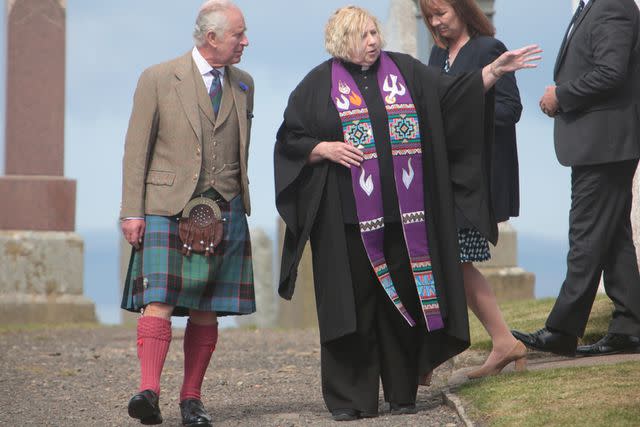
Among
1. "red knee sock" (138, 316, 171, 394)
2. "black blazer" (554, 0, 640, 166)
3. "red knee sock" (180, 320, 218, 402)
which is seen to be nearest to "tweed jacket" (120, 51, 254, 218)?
"red knee sock" (138, 316, 171, 394)

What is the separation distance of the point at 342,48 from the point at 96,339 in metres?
6.47

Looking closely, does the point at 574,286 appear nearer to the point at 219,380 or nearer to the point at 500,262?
the point at 219,380

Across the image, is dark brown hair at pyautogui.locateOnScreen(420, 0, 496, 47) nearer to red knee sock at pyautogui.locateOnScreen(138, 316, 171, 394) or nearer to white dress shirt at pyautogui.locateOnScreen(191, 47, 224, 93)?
white dress shirt at pyautogui.locateOnScreen(191, 47, 224, 93)

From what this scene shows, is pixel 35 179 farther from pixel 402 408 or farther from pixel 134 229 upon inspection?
pixel 402 408

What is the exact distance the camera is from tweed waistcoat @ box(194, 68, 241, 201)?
19.6 ft

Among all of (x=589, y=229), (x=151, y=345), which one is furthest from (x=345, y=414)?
(x=589, y=229)

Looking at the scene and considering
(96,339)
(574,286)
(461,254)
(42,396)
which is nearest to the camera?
(461,254)

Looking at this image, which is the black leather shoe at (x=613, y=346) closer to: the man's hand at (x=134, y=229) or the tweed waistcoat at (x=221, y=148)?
the tweed waistcoat at (x=221, y=148)

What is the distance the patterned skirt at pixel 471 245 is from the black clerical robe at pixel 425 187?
0.14 metres

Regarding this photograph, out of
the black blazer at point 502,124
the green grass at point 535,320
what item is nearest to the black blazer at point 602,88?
the black blazer at point 502,124

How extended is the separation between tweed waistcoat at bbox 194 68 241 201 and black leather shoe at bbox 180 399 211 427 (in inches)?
40.9

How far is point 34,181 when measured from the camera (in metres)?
13.3

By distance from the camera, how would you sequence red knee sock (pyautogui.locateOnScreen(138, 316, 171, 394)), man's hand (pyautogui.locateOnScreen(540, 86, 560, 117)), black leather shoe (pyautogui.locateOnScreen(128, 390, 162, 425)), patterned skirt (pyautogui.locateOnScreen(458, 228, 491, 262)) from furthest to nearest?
man's hand (pyautogui.locateOnScreen(540, 86, 560, 117)), patterned skirt (pyautogui.locateOnScreen(458, 228, 491, 262)), red knee sock (pyautogui.locateOnScreen(138, 316, 171, 394)), black leather shoe (pyautogui.locateOnScreen(128, 390, 162, 425))

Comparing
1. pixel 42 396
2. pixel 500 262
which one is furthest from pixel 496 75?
pixel 500 262
